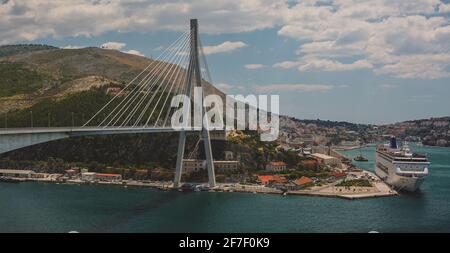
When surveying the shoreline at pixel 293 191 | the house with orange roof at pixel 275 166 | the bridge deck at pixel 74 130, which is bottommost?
the shoreline at pixel 293 191

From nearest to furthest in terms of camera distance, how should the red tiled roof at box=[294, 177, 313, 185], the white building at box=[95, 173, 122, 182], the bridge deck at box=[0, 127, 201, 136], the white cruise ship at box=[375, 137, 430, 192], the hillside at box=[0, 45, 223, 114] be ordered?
the bridge deck at box=[0, 127, 201, 136]
the white cruise ship at box=[375, 137, 430, 192]
the red tiled roof at box=[294, 177, 313, 185]
the white building at box=[95, 173, 122, 182]
the hillside at box=[0, 45, 223, 114]

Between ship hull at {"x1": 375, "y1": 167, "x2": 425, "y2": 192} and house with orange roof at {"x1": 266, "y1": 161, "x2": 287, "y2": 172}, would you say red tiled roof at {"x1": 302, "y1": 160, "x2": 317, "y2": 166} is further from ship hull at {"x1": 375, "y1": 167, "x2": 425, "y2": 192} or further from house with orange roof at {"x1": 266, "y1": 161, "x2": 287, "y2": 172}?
ship hull at {"x1": 375, "y1": 167, "x2": 425, "y2": 192}

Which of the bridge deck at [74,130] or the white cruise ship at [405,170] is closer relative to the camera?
the bridge deck at [74,130]

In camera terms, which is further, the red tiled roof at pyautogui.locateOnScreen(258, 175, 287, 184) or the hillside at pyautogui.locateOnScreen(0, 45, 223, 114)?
the hillside at pyautogui.locateOnScreen(0, 45, 223, 114)

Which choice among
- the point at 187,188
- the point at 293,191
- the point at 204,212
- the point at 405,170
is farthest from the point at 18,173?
the point at 405,170

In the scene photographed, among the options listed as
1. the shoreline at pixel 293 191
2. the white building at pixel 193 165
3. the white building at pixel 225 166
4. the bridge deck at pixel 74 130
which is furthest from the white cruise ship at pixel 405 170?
the bridge deck at pixel 74 130

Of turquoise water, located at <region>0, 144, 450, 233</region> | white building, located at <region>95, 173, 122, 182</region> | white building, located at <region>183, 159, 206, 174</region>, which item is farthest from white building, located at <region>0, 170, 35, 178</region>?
white building, located at <region>183, 159, 206, 174</region>

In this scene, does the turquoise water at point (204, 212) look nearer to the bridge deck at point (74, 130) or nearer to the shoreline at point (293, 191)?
the shoreline at point (293, 191)

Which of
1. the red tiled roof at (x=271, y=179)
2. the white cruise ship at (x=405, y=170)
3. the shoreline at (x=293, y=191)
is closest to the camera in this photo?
the shoreline at (x=293, y=191)

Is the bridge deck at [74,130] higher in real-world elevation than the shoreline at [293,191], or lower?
higher
